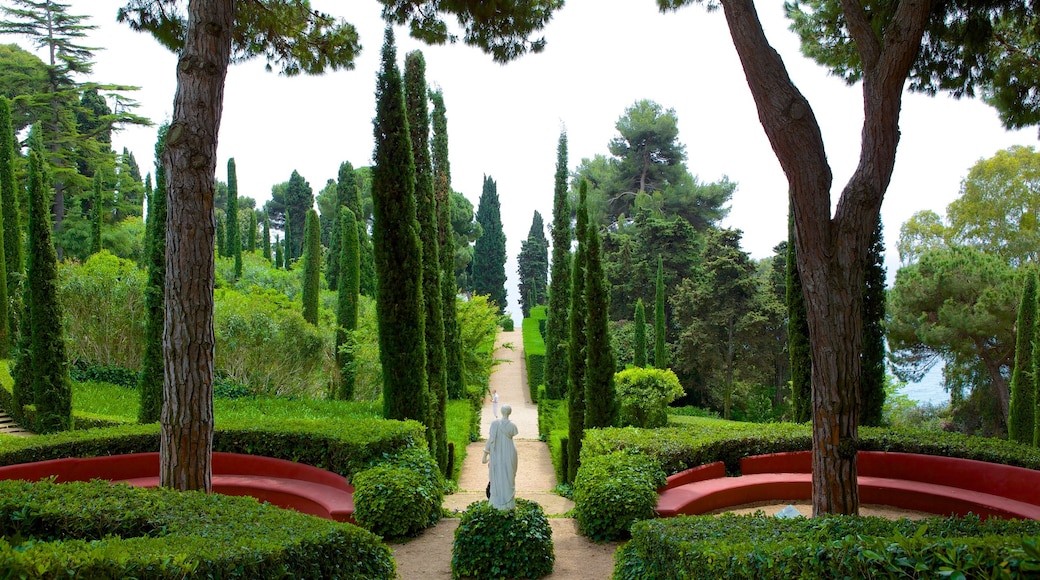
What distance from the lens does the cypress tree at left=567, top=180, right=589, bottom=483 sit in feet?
45.5

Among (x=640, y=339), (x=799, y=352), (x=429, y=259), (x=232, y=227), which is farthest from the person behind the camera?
(x=232, y=227)

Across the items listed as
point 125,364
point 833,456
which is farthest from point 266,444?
point 125,364

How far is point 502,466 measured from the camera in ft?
23.9

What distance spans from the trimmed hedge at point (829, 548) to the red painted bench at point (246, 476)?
163 inches

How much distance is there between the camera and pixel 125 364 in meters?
21.0

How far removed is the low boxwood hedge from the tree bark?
4087 mm

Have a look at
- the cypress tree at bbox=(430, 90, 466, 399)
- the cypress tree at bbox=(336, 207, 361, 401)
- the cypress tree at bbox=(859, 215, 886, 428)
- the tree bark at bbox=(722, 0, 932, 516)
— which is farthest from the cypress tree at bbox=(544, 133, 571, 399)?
the tree bark at bbox=(722, 0, 932, 516)

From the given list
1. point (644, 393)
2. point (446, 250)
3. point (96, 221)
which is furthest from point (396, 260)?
point (96, 221)

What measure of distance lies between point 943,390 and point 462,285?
35414mm

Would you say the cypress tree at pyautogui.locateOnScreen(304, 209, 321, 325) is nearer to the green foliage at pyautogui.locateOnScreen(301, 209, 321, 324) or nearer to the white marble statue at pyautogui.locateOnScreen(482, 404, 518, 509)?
the green foliage at pyautogui.locateOnScreen(301, 209, 321, 324)

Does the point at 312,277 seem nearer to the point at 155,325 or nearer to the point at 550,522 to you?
the point at 155,325

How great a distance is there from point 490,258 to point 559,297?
22470 mm

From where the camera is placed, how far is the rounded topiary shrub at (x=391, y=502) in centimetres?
795

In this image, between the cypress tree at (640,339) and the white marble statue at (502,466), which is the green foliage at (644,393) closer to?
the cypress tree at (640,339)
